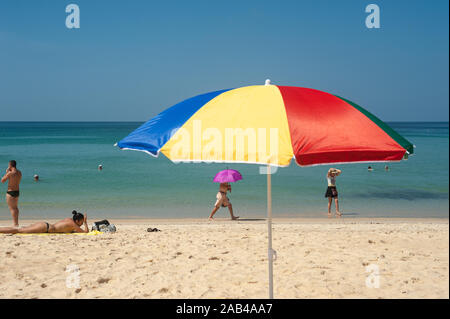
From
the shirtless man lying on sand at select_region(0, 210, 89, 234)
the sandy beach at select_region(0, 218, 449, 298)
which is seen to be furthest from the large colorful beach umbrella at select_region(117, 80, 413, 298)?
the shirtless man lying on sand at select_region(0, 210, 89, 234)

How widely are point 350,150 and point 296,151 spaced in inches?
17.7

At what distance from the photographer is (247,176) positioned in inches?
1054

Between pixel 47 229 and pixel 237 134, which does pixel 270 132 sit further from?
pixel 47 229

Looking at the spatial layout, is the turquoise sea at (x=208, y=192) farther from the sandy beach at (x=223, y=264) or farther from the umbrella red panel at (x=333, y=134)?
the umbrella red panel at (x=333, y=134)

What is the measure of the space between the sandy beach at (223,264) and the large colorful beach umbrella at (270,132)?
292 centimetres

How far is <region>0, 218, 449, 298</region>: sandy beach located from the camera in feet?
19.0

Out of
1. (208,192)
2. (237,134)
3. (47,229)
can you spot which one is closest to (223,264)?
(237,134)

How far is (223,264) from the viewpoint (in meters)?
7.07

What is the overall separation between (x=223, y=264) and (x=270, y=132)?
14.7 feet

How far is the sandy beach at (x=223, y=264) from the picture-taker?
19.0 ft

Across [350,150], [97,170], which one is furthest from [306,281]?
[97,170]

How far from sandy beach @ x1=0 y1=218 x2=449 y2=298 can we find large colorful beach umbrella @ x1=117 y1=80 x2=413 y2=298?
9.59 feet

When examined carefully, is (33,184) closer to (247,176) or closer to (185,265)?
(247,176)
